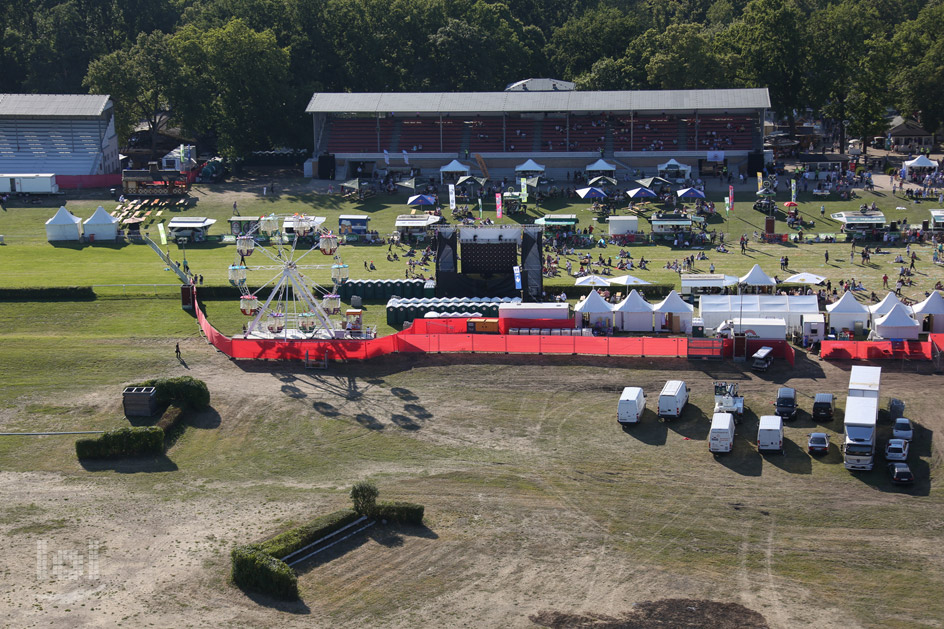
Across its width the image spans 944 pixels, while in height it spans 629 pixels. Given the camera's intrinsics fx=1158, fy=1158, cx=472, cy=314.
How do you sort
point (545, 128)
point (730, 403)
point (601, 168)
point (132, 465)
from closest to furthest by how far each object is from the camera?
1. point (132, 465)
2. point (730, 403)
3. point (601, 168)
4. point (545, 128)

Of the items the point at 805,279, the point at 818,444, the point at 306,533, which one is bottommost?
the point at 306,533

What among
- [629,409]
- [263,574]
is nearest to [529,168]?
[629,409]

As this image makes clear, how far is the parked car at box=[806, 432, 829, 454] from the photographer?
52.9m

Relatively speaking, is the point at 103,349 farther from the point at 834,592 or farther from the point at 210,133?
the point at 210,133

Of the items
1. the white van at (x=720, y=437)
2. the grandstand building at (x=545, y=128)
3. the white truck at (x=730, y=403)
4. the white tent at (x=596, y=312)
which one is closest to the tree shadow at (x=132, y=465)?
the white van at (x=720, y=437)

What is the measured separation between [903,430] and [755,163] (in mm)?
61159

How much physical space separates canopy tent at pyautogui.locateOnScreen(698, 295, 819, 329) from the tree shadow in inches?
1272

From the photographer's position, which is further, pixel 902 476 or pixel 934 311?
pixel 934 311

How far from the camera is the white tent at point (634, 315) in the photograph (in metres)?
70.7

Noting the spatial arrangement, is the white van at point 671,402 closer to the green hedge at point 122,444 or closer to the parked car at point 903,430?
the parked car at point 903,430

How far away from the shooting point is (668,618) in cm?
4044

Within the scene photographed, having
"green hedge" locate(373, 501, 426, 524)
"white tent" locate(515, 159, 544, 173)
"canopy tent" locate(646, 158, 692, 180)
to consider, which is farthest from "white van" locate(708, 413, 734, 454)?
"white tent" locate(515, 159, 544, 173)
